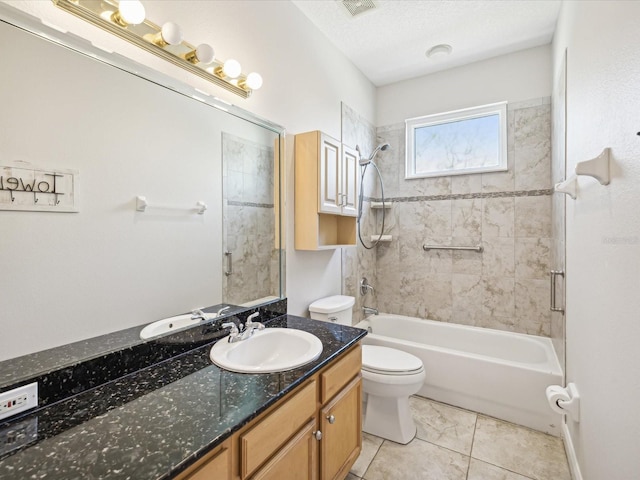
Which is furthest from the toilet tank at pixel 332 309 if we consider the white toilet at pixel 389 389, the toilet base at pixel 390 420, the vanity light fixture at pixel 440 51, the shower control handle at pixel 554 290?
the vanity light fixture at pixel 440 51

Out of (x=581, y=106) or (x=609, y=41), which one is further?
(x=581, y=106)

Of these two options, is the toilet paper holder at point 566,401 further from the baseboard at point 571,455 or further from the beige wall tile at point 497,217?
the beige wall tile at point 497,217

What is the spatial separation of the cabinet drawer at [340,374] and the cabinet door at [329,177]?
0.92 meters

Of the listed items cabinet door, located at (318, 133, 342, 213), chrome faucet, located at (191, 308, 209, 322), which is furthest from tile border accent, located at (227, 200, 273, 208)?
→ chrome faucet, located at (191, 308, 209, 322)

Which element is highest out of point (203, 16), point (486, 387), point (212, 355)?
point (203, 16)

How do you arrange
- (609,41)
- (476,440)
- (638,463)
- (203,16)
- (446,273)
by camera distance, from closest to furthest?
(638,463) < (609,41) < (203,16) < (476,440) < (446,273)

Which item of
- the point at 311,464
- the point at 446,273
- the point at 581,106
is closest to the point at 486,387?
the point at 446,273

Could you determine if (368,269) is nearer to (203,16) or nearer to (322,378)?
(322,378)

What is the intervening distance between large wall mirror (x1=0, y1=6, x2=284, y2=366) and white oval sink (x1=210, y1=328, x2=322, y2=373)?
10.6 inches

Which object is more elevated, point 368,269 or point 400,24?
point 400,24

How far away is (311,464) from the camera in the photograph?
48.2 inches

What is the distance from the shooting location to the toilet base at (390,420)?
1.98 meters

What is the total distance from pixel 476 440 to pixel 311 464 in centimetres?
134

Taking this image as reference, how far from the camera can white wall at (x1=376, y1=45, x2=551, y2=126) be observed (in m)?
2.65
